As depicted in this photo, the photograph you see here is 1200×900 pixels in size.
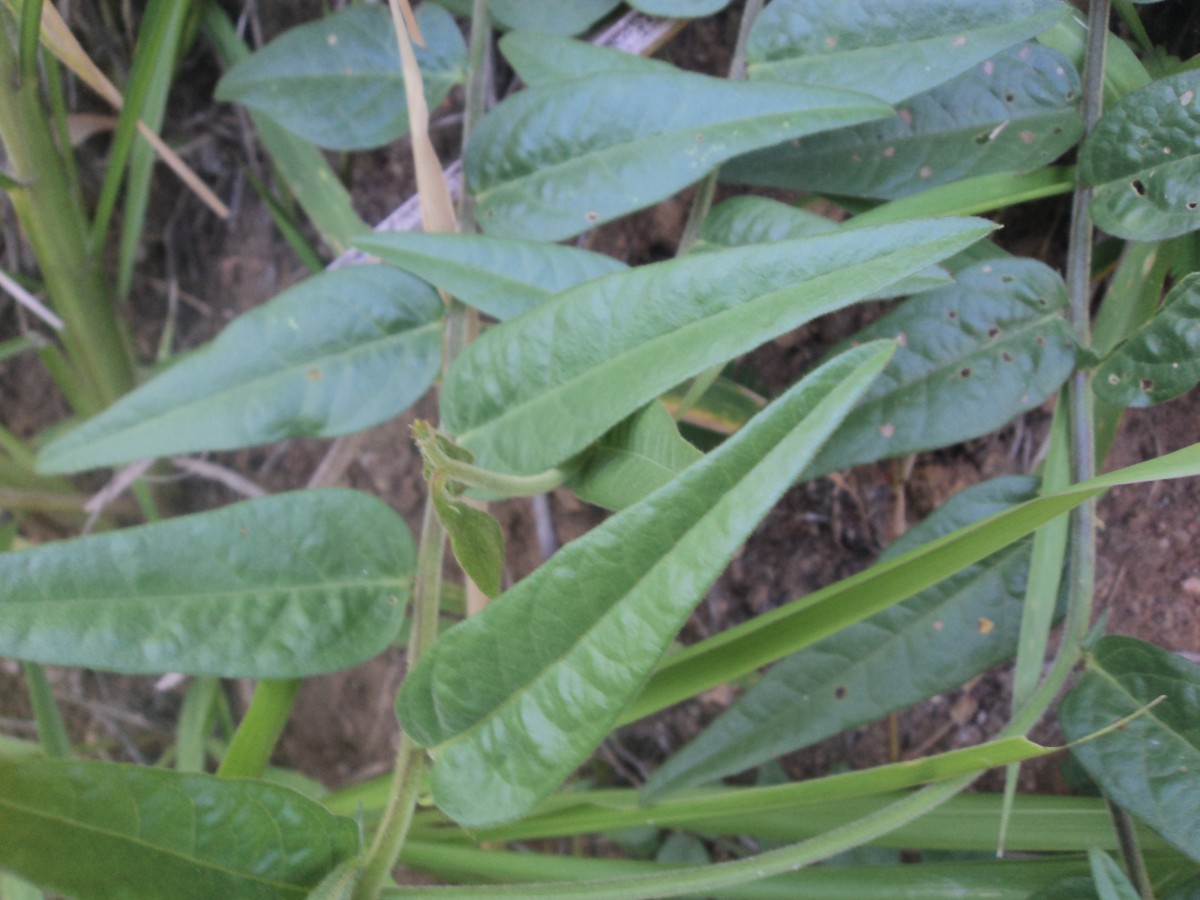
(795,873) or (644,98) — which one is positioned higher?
(644,98)

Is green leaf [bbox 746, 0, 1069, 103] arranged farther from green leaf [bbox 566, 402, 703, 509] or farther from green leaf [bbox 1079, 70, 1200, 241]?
green leaf [bbox 566, 402, 703, 509]

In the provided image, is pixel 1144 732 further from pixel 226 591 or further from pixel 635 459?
pixel 226 591

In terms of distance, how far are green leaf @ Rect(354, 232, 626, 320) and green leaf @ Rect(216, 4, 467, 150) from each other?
27 cm

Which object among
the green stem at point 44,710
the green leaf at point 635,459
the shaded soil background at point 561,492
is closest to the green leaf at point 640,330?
the green leaf at point 635,459

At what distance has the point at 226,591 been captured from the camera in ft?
1.95

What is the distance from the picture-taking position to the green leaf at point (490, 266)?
0.68 metres

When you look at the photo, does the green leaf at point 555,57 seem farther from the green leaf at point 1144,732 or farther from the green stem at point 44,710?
the green stem at point 44,710

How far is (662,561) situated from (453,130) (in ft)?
2.83

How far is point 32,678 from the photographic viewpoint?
966mm

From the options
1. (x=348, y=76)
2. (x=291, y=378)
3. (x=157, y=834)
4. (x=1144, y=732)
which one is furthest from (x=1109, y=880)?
(x=348, y=76)

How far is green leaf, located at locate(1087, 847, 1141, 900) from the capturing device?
0.57 meters

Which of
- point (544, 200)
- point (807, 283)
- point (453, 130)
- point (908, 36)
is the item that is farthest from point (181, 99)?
point (807, 283)

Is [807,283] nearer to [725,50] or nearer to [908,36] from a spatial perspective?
[908,36]

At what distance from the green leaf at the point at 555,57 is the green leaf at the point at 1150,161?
37cm
